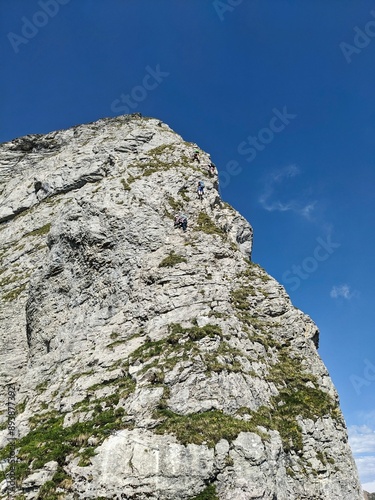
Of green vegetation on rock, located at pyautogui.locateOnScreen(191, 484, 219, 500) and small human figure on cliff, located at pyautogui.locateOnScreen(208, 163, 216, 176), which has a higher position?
small human figure on cliff, located at pyautogui.locateOnScreen(208, 163, 216, 176)

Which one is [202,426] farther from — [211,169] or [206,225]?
[211,169]

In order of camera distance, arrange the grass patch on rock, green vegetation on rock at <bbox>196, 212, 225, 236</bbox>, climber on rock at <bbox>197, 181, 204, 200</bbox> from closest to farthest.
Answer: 1. the grass patch on rock
2. green vegetation on rock at <bbox>196, 212, 225, 236</bbox>
3. climber on rock at <bbox>197, 181, 204, 200</bbox>

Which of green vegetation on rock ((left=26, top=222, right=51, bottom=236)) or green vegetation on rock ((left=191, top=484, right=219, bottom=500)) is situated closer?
green vegetation on rock ((left=191, top=484, right=219, bottom=500))

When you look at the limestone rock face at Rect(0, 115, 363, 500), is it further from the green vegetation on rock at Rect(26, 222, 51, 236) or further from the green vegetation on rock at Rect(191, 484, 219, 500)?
the green vegetation on rock at Rect(26, 222, 51, 236)

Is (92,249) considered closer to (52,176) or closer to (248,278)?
(248,278)

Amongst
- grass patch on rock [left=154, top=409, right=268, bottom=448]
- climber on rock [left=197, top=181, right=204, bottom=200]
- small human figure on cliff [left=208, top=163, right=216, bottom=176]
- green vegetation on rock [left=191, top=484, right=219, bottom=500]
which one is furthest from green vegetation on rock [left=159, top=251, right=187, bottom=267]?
small human figure on cliff [left=208, top=163, right=216, bottom=176]

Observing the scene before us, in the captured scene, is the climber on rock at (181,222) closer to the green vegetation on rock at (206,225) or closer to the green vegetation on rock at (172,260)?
the green vegetation on rock at (206,225)

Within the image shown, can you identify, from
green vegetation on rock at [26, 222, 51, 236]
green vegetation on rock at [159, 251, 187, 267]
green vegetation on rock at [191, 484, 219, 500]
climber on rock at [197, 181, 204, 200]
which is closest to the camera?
green vegetation on rock at [191, 484, 219, 500]

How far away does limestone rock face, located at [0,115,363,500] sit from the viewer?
17.1 meters

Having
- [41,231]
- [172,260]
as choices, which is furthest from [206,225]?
[41,231]

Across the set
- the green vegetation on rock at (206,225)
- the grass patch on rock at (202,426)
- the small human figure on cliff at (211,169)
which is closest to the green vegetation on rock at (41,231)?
the small human figure on cliff at (211,169)

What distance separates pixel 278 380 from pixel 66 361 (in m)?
14.6

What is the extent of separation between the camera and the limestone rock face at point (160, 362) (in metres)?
17.1

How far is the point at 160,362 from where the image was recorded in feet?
73.7
